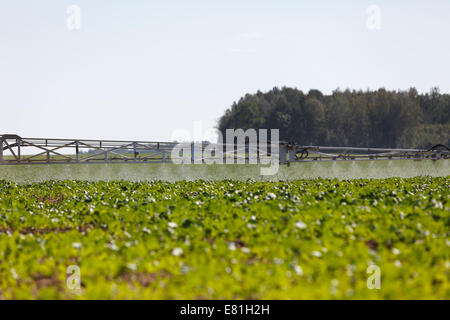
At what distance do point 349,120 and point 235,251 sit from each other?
265 feet

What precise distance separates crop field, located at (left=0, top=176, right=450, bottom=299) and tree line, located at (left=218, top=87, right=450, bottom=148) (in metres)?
72.2

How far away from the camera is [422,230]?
264 inches

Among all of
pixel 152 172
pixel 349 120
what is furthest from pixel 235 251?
pixel 349 120

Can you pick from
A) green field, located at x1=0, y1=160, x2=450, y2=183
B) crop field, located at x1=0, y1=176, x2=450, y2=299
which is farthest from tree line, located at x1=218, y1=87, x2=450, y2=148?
crop field, located at x1=0, y1=176, x2=450, y2=299

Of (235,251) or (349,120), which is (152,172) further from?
(349,120)

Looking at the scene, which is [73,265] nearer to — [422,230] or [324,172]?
[422,230]

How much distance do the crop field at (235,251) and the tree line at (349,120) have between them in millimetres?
72171

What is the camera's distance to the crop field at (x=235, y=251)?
4.80 metres

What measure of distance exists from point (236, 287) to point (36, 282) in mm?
2836

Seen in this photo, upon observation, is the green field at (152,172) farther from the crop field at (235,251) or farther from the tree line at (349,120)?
the tree line at (349,120)

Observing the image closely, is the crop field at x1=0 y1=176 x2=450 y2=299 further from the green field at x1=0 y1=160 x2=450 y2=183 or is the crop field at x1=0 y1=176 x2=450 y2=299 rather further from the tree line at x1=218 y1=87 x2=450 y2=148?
the tree line at x1=218 y1=87 x2=450 y2=148

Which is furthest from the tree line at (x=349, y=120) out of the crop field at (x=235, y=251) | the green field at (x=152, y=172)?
the crop field at (x=235, y=251)

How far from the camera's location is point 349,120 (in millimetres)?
82562
